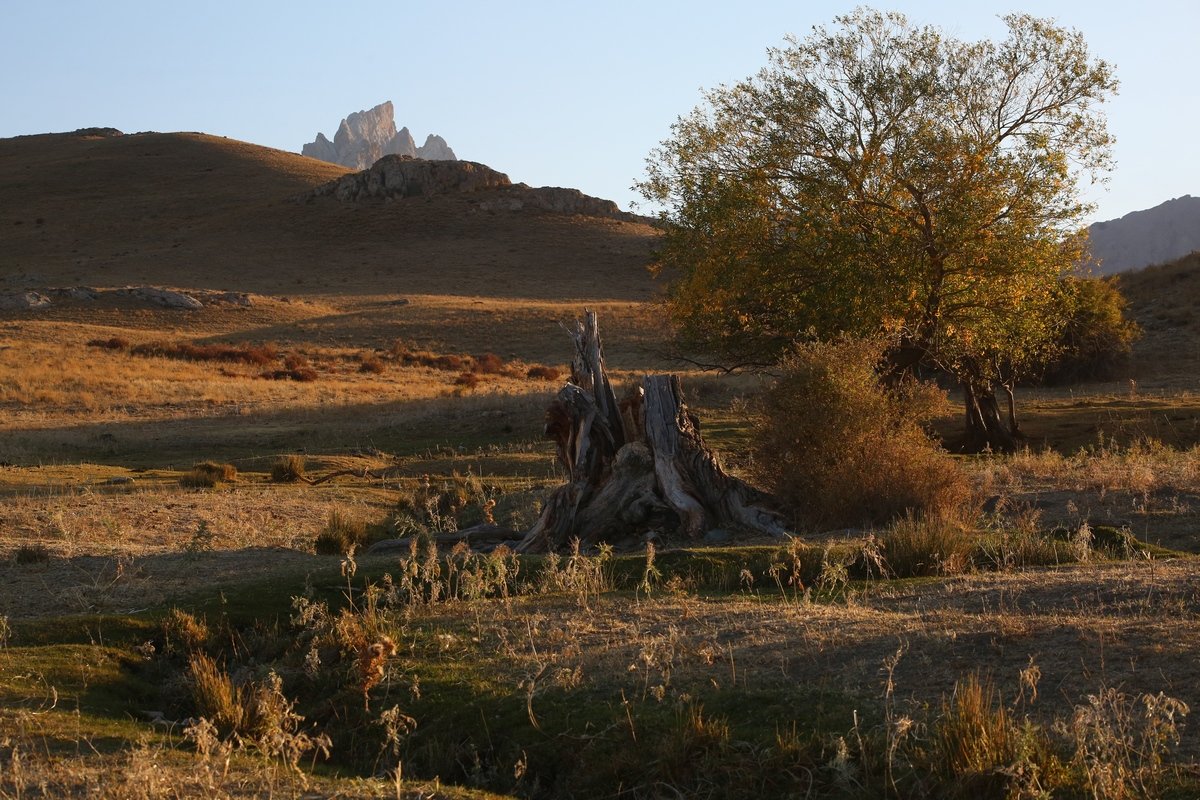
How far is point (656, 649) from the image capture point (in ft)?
22.5

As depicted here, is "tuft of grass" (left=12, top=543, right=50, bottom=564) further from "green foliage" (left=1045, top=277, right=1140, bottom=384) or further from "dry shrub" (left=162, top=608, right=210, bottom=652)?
"green foliage" (left=1045, top=277, right=1140, bottom=384)

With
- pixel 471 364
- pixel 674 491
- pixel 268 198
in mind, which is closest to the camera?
pixel 674 491

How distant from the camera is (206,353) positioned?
1786 inches

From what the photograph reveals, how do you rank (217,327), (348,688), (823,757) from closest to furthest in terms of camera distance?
(823,757), (348,688), (217,327)

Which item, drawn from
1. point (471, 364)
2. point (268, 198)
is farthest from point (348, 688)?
point (268, 198)

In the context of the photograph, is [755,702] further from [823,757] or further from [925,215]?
[925,215]

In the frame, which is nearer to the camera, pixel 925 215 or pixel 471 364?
pixel 925 215

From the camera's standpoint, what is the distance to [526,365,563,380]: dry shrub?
44.7 metres

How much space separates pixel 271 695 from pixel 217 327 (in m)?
53.4

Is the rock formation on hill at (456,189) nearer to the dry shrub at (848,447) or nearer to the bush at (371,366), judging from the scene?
the bush at (371,366)

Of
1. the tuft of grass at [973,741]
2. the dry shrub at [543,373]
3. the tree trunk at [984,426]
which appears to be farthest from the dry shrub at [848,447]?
the dry shrub at [543,373]

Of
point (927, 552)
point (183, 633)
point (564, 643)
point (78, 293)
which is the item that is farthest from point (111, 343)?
point (564, 643)

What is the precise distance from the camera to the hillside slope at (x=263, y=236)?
78562 mm

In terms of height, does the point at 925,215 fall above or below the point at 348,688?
above
